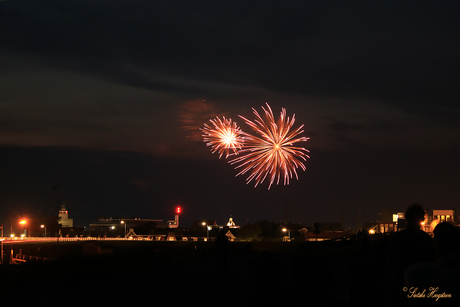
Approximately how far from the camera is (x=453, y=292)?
440cm

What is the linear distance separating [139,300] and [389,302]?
7108 mm

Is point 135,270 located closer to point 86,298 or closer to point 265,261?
point 86,298

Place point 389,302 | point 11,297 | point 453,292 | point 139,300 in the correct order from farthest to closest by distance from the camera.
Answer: point 11,297
point 139,300
point 389,302
point 453,292

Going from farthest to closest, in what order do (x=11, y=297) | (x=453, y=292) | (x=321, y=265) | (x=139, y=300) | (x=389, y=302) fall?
(x=11, y=297) < (x=139, y=300) < (x=321, y=265) < (x=389, y=302) < (x=453, y=292)

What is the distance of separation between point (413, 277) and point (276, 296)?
2726 mm

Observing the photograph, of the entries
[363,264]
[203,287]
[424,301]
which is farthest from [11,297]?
[424,301]

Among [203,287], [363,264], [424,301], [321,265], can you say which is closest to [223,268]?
[203,287]

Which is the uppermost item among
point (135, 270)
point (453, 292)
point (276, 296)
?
point (453, 292)

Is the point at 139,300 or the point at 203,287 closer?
the point at 139,300

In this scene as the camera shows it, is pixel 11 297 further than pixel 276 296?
Yes

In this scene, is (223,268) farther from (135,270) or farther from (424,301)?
(424,301)

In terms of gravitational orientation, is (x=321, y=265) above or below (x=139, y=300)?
above

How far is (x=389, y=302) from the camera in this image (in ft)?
19.3

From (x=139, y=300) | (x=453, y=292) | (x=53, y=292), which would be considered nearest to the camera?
(x=453, y=292)
